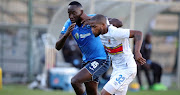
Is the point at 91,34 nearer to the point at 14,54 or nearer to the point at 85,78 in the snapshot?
the point at 85,78

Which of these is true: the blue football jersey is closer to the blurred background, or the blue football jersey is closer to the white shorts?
the white shorts

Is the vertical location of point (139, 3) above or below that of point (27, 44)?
above

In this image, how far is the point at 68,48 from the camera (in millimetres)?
14852

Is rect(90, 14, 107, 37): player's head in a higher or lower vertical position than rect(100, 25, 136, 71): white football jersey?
higher

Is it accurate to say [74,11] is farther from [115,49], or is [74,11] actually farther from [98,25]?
[115,49]

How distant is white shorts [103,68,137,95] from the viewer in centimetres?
713

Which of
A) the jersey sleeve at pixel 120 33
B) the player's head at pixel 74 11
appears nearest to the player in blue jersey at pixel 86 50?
the player's head at pixel 74 11

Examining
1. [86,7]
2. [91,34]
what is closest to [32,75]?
[86,7]

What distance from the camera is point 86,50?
774 cm

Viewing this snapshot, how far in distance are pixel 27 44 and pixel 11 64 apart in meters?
1.10

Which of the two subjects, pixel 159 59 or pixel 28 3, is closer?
pixel 28 3

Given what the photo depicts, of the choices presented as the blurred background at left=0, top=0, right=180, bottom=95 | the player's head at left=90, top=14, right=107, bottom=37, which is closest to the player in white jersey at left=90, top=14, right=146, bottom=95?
the player's head at left=90, top=14, right=107, bottom=37

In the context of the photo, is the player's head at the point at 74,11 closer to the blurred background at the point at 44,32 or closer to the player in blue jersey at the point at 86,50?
the player in blue jersey at the point at 86,50

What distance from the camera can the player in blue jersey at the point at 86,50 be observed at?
7328 millimetres
